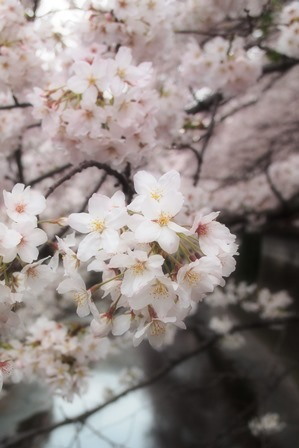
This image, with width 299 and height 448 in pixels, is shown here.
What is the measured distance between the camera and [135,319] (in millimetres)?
938

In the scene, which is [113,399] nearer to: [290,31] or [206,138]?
[206,138]

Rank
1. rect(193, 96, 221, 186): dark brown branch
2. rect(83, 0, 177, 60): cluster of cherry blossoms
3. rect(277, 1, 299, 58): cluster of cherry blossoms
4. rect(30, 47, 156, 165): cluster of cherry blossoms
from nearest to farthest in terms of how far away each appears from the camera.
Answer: rect(30, 47, 156, 165): cluster of cherry blossoms < rect(83, 0, 177, 60): cluster of cherry blossoms < rect(193, 96, 221, 186): dark brown branch < rect(277, 1, 299, 58): cluster of cherry blossoms

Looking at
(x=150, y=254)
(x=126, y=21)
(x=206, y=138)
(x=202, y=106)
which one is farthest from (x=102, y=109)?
(x=202, y=106)

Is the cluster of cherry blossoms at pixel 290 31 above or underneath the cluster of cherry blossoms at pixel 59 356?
above

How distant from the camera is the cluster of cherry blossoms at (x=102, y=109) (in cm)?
140

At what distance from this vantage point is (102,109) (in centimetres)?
143

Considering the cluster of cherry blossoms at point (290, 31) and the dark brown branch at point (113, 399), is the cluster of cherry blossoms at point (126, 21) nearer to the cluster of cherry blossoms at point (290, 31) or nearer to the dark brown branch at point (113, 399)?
the cluster of cherry blossoms at point (290, 31)

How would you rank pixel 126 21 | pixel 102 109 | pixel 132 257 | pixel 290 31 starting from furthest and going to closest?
1. pixel 290 31
2. pixel 126 21
3. pixel 102 109
4. pixel 132 257

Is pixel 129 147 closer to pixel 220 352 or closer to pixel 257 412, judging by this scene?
pixel 257 412

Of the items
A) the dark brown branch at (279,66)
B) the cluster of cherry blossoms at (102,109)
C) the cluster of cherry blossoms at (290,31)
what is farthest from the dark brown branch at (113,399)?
the cluster of cherry blossoms at (290,31)

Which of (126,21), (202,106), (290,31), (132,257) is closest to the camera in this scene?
(132,257)

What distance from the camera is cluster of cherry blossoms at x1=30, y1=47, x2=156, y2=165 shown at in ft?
4.58

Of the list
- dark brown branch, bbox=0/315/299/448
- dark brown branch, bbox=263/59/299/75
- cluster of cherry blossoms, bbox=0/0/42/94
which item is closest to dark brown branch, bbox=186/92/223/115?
dark brown branch, bbox=263/59/299/75

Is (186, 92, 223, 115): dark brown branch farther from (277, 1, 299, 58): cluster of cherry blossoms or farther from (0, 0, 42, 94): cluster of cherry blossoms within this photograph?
(0, 0, 42, 94): cluster of cherry blossoms
